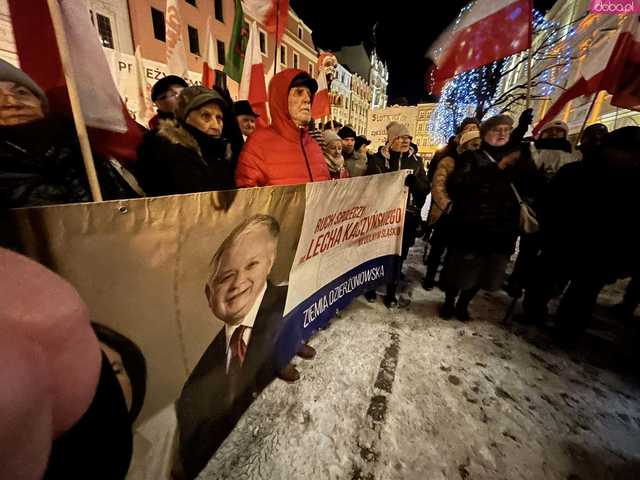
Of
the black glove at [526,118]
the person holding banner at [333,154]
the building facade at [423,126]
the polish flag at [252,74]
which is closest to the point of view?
the black glove at [526,118]

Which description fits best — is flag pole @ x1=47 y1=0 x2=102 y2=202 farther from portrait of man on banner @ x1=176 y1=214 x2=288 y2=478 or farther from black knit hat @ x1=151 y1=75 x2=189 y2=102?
black knit hat @ x1=151 y1=75 x2=189 y2=102

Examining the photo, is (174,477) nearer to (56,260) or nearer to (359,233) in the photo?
(56,260)

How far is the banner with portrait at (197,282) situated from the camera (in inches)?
33.2

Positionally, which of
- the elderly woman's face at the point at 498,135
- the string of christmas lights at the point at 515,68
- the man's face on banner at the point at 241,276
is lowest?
the man's face on banner at the point at 241,276

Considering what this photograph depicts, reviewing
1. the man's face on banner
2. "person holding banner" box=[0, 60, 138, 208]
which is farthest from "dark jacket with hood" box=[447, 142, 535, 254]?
"person holding banner" box=[0, 60, 138, 208]

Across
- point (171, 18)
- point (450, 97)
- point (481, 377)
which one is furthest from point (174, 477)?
point (450, 97)

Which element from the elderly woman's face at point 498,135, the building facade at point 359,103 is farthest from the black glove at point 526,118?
the building facade at point 359,103

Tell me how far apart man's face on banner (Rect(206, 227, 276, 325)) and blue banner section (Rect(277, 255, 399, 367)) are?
1.77 ft

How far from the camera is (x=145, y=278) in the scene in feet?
3.22

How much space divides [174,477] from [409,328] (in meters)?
2.39

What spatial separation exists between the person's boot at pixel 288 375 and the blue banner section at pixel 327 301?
14cm

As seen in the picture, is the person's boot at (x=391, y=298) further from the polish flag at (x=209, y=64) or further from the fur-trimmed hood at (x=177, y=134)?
the polish flag at (x=209, y=64)

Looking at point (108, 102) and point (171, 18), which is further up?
point (171, 18)

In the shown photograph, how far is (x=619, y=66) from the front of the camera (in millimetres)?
3514
